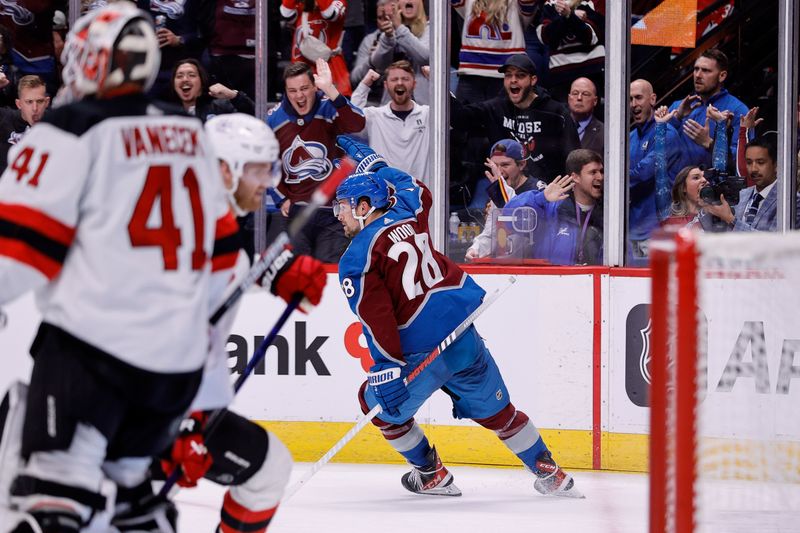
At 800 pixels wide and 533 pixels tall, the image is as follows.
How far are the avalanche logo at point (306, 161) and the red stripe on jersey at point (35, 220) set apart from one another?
12.6 ft

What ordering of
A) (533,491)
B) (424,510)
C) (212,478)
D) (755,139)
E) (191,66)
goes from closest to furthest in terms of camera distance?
(212,478), (424,510), (533,491), (755,139), (191,66)

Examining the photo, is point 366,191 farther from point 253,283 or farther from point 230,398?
point 230,398

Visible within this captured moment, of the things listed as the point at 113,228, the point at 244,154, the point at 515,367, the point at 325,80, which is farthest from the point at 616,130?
the point at 113,228

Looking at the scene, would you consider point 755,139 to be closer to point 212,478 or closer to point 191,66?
point 191,66

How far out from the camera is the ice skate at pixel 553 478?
14.9 feet

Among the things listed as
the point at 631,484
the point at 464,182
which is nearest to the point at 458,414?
the point at 631,484

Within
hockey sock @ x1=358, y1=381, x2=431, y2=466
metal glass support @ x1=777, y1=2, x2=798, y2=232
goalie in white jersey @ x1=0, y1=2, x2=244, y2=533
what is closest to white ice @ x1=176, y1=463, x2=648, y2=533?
hockey sock @ x1=358, y1=381, x2=431, y2=466

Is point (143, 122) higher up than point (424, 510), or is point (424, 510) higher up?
point (143, 122)

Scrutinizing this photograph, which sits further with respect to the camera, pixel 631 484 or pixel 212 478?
pixel 631 484

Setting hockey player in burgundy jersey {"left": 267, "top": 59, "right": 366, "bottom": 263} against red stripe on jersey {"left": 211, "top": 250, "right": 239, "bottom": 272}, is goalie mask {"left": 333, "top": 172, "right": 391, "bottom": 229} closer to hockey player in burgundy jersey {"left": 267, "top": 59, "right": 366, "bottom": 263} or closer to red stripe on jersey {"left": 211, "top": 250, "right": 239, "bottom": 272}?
hockey player in burgundy jersey {"left": 267, "top": 59, "right": 366, "bottom": 263}

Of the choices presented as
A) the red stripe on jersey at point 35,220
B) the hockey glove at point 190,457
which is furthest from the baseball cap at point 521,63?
the red stripe on jersey at point 35,220

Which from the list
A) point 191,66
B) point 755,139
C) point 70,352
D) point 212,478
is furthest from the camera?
point 191,66

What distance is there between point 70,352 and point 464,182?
372 cm

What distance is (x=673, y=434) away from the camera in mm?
2273
